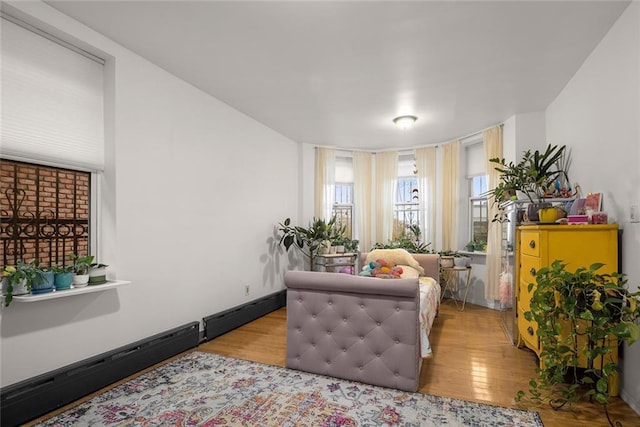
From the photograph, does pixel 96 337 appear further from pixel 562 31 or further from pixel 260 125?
pixel 562 31

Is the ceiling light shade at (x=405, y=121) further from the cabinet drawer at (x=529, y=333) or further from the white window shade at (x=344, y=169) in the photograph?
the cabinet drawer at (x=529, y=333)

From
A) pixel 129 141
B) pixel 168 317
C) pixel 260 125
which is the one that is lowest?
pixel 168 317

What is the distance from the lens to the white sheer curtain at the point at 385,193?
6.01 meters

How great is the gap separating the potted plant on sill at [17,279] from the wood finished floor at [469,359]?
2.70 ft

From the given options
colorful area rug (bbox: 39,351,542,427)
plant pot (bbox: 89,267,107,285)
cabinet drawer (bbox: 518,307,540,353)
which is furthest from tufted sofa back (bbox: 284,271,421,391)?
plant pot (bbox: 89,267,107,285)

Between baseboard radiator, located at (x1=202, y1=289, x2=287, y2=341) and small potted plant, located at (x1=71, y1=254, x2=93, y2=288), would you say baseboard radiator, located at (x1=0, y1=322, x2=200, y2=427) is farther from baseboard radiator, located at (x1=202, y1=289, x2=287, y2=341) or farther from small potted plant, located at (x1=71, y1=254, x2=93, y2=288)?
small potted plant, located at (x1=71, y1=254, x2=93, y2=288)

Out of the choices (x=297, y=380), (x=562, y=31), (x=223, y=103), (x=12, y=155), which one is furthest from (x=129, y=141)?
(x=562, y=31)

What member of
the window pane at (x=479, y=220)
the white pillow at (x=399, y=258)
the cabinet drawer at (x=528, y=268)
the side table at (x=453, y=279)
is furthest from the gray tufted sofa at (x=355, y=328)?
the window pane at (x=479, y=220)

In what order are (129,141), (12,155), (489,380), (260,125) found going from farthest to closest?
(260,125)
(129,141)
(489,380)
(12,155)

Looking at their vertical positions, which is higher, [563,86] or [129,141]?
[563,86]

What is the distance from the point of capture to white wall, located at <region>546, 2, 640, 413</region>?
215 centimetres

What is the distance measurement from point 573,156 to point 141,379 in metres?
4.40

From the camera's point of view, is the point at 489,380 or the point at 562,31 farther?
the point at 489,380

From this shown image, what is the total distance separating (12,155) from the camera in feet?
7.06
